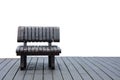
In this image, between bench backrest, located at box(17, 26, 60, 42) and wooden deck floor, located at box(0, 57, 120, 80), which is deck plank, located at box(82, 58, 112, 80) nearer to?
wooden deck floor, located at box(0, 57, 120, 80)

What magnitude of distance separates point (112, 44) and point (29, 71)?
3069mm

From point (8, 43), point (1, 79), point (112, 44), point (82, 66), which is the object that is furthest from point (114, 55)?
point (1, 79)

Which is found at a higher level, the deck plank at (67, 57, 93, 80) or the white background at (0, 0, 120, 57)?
the white background at (0, 0, 120, 57)

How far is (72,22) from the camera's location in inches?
288

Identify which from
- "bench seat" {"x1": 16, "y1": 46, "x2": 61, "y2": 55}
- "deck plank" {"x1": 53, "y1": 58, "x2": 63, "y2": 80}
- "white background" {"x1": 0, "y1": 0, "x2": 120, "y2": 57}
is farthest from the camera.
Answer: "white background" {"x1": 0, "y1": 0, "x2": 120, "y2": 57}

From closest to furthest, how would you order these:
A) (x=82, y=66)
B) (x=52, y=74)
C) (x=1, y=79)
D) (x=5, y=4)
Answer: (x=1, y=79) < (x=52, y=74) < (x=82, y=66) < (x=5, y=4)

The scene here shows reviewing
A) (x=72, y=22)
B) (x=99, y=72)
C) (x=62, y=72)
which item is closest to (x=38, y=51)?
(x=62, y=72)

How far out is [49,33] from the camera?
580 cm

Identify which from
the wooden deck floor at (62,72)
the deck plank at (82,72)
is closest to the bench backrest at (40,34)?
the wooden deck floor at (62,72)

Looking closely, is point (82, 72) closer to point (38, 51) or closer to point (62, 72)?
point (62, 72)

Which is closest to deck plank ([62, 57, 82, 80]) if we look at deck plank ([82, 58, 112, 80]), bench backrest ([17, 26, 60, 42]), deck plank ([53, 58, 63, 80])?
deck plank ([53, 58, 63, 80])

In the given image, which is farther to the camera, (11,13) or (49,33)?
(11,13)

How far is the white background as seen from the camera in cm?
713

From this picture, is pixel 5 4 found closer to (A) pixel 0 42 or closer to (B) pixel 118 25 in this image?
(A) pixel 0 42
